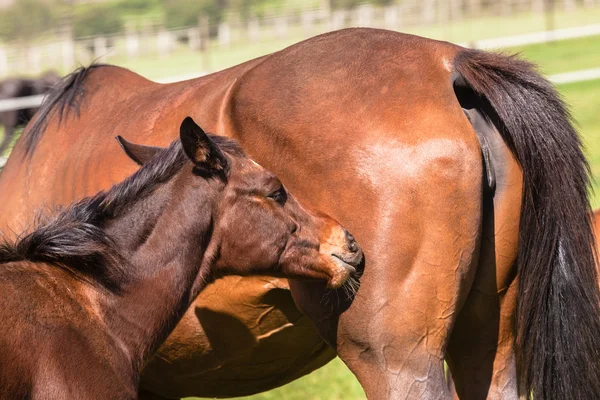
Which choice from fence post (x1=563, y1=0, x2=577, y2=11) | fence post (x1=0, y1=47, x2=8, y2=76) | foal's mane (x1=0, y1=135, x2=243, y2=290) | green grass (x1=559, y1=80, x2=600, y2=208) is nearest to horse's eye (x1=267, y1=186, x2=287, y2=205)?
foal's mane (x1=0, y1=135, x2=243, y2=290)

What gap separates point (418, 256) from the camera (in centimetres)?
310

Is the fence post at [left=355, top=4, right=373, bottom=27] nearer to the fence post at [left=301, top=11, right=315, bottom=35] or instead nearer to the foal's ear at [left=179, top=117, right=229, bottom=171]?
the fence post at [left=301, top=11, right=315, bottom=35]

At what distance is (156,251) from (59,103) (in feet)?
5.36

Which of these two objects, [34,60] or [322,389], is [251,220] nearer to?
[322,389]

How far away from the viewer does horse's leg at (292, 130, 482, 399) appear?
3084 mm

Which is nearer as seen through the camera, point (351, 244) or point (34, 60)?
point (351, 244)

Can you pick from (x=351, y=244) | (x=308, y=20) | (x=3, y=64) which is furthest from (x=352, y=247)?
(x=308, y=20)

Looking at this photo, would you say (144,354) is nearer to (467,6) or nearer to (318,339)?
(318,339)

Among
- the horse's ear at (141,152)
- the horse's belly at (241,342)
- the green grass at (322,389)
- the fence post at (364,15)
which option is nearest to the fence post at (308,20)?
the fence post at (364,15)

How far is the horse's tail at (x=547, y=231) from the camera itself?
3221mm

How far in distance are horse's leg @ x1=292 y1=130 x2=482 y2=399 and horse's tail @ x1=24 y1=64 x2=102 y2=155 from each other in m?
2.03

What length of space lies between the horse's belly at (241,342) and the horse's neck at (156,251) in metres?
0.32

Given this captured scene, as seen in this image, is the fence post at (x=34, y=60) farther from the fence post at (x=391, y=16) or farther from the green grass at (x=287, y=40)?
the fence post at (x=391, y=16)

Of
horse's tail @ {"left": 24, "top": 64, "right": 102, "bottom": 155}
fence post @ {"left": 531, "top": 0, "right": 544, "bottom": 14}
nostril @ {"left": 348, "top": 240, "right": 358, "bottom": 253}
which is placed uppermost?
horse's tail @ {"left": 24, "top": 64, "right": 102, "bottom": 155}
